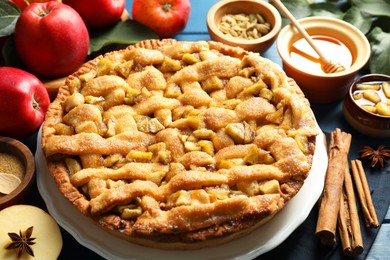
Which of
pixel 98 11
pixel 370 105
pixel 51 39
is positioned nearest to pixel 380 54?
pixel 370 105

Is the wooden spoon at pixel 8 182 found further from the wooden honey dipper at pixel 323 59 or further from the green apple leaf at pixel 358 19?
the green apple leaf at pixel 358 19

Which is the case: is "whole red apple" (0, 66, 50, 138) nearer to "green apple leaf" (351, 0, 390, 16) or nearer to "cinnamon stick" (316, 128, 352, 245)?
"cinnamon stick" (316, 128, 352, 245)

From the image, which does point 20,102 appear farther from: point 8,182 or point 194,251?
point 194,251

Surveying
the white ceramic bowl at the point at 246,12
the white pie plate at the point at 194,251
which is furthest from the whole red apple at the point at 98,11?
the white pie plate at the point at 194,251

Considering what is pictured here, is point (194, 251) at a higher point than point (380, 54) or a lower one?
lower

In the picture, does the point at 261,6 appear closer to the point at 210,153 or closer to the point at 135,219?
the point at 210,153

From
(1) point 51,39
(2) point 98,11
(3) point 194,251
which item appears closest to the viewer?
(3) point 194,251

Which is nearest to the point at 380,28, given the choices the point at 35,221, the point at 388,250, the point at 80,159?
the point at 388,250

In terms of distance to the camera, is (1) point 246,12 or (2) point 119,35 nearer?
(2) point 119,35
